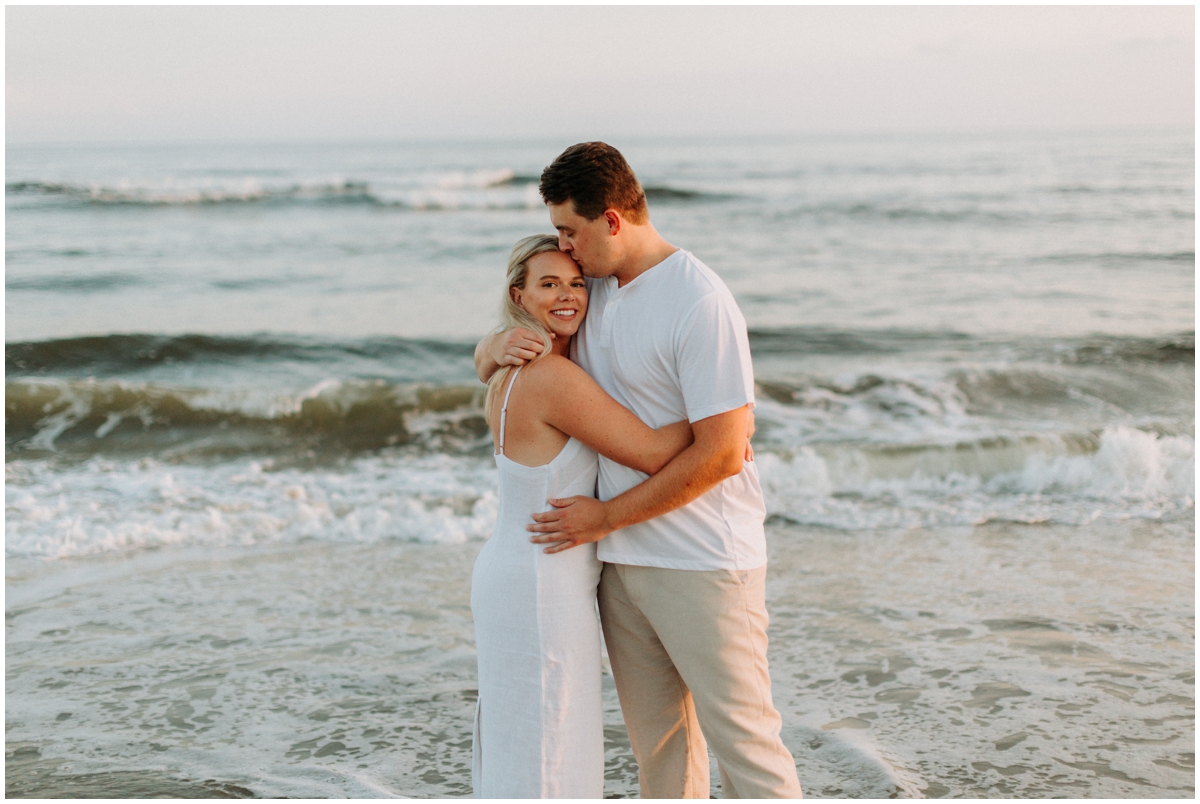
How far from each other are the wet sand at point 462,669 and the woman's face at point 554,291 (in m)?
1.82

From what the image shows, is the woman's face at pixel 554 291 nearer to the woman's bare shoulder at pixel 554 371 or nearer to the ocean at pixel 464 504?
the woman's bare shoulder at pixel 554 371

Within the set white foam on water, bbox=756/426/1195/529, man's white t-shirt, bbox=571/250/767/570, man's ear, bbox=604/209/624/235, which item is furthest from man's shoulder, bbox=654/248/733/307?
white foam on water, bbox=756/426/1195/529

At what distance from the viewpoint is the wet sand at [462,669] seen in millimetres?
3406

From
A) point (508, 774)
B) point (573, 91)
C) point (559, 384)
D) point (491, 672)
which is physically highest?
point (573, 91)

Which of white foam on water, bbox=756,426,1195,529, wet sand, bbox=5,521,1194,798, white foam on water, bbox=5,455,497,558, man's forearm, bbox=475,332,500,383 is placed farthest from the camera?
white foam on water, bbox=756,426,1195,529

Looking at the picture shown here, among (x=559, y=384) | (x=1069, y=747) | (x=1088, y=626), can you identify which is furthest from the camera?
(x=1088, y=626)

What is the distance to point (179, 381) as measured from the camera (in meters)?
10.9

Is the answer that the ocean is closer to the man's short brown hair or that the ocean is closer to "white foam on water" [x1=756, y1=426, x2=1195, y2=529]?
"white foam on water" [x1=756, y1=426, x2=1195, y2=529]

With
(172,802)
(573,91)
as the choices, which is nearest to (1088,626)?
(172,802)

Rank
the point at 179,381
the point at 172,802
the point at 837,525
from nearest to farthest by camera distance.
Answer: the point at 172,802
the point at 837,525
the point at 179,381

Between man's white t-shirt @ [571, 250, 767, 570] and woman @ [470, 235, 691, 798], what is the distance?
9cm

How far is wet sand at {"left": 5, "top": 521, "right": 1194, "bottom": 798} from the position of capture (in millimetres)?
3406

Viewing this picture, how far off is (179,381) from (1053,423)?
9.92 metres

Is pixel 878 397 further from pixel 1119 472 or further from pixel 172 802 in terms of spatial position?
pixel 172 802
